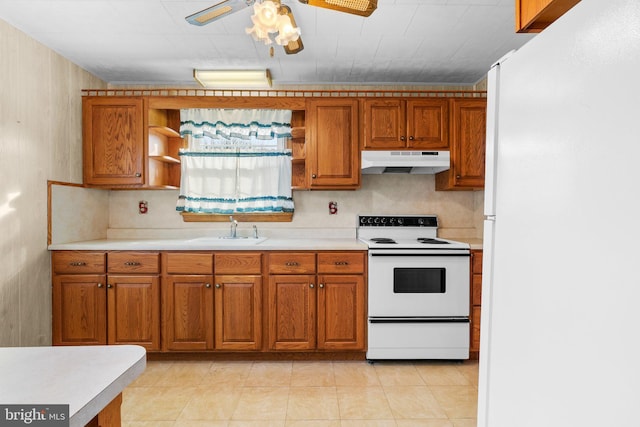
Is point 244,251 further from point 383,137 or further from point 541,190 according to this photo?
point 541,190

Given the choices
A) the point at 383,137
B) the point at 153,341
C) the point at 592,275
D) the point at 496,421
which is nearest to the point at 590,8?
the point at 592,275

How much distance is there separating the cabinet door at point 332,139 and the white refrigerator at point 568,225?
2134 millimetres

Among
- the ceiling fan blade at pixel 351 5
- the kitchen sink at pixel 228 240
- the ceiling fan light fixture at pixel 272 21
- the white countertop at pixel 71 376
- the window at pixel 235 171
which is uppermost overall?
the ceiling fan blade at pixel 351 5

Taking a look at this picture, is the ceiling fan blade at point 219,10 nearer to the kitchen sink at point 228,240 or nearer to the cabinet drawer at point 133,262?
the kitchen sink at point 228,240

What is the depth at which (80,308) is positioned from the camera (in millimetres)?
2904

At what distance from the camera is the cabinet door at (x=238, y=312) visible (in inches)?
115

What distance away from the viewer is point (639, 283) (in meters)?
0.61

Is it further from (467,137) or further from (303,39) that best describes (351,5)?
(467,137)

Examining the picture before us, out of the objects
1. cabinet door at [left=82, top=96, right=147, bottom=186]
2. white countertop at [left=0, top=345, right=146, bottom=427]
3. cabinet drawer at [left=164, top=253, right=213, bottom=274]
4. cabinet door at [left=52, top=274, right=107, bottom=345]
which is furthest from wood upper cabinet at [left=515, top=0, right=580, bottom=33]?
cabinet door at [left=52, top=274, right=107, bottom=345]

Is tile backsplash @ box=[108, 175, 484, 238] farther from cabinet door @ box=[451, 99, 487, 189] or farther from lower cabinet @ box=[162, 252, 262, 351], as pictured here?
lower cabinet @ box=[162, 252, 262, 351]

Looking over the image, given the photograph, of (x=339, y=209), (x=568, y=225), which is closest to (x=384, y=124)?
(x=339, y=209)

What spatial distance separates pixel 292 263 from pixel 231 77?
1659 millimetres

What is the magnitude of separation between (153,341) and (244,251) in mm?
959

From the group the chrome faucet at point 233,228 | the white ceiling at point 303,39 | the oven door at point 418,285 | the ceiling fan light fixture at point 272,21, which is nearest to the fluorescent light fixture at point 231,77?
the white ceiling at point 303,39
